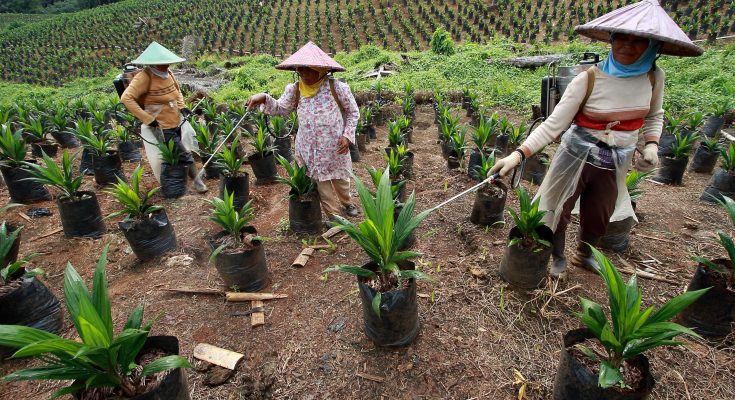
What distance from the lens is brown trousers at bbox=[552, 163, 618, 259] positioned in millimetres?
2471

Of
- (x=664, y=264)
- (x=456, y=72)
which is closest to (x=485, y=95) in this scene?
(x=456, y=72)

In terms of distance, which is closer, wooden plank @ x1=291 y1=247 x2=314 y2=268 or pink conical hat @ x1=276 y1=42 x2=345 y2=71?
pink conical hat @ x1=276 y1=42 x2=345 y2=71

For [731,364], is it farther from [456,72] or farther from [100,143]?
[456,72]

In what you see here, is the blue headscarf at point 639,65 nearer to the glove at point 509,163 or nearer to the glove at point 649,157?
the glove at point 649,157

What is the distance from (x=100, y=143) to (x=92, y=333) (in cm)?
469

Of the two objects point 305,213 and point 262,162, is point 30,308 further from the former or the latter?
point 262,162

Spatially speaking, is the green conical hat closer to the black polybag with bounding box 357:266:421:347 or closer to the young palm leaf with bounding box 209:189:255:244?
the young palm leaf with bounding box 209:189:255:244

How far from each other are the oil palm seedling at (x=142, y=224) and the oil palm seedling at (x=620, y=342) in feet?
11.7

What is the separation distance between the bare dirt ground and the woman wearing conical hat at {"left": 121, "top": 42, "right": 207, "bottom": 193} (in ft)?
3.89

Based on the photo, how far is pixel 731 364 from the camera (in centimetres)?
222

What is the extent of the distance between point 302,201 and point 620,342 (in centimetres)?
291

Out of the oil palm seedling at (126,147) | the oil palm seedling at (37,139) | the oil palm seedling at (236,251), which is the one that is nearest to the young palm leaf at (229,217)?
the oil palm seedling at (236,251)

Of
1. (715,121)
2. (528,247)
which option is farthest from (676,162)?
(528,247)

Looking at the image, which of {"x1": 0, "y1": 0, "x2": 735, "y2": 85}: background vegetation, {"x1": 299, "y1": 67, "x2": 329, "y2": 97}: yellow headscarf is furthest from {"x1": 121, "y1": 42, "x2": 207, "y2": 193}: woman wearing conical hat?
{"x1": 0, "y1": 0, "x2": 735, "y2": 85}: background vegetation
